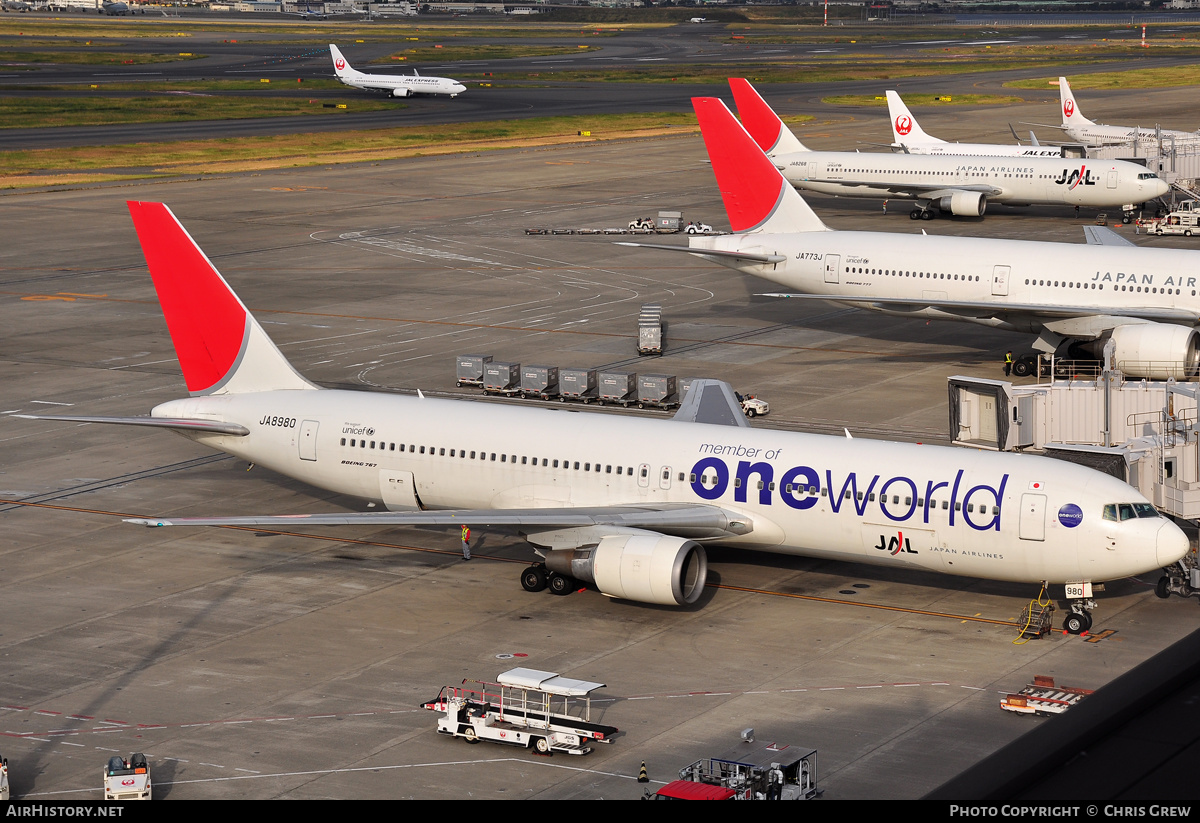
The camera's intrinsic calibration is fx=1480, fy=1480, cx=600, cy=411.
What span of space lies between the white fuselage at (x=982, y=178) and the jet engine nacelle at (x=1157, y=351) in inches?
1509

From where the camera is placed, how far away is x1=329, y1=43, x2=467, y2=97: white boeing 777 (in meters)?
165

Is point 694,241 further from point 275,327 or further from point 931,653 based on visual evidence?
point 931,653

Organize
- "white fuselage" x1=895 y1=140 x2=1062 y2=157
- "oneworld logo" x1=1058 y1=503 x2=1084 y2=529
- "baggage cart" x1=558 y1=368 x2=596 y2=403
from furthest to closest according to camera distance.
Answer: "white fuselage" x1=895 y1=140 x2=1062 y2=157 < "baggage cart" x1=558 y1=368 x2=596 y2=403 < "oneworld logo" x1=1058 y1=503 x2=1084 y2=529

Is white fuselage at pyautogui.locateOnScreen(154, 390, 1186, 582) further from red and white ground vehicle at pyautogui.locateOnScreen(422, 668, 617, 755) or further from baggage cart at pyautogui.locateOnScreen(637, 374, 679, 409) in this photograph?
baggage cart at pyautogui.locateOnScreen(637, 374, 679, 409)

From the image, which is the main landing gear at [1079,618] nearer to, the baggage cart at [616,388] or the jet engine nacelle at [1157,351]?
the jet engine nacelle at [1157,351]

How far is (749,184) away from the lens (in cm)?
6044

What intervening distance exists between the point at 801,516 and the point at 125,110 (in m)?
127

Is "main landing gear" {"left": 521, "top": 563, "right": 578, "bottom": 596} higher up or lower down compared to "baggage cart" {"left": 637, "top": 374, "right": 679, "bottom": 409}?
lower down

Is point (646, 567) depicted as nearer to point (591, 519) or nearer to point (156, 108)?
point (591, 519)

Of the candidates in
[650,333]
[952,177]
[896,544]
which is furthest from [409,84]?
[896,544]

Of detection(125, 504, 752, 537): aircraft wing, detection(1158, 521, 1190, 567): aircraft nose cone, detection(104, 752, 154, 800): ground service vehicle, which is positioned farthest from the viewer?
detection(125, 504, 752, 537): aircraft wing

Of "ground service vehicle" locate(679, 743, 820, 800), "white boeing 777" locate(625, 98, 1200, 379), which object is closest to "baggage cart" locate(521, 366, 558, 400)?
"white boeing 777" locate(625, 98, 1200, 379)

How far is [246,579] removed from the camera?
35.1 metres

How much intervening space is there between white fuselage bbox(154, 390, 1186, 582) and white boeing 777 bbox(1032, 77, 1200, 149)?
2632 inches
